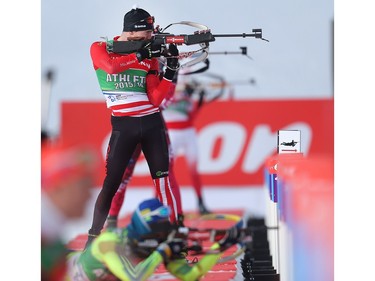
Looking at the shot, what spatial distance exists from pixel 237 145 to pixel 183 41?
31.6 inches

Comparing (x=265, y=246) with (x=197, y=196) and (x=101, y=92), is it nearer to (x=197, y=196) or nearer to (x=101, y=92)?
(x=197, y=196)

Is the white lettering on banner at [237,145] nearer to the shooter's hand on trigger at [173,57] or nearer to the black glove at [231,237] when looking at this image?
the black glove at [231,237]

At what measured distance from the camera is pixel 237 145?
17.6 ft

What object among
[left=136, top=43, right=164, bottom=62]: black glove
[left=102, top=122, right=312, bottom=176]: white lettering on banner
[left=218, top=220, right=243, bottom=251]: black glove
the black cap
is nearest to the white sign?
[left=102, top=122, right=312, bottom=176]: white lettering on banner

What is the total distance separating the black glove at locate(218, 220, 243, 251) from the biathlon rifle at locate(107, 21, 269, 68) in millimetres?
1030

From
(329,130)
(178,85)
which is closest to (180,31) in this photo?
(178,85)

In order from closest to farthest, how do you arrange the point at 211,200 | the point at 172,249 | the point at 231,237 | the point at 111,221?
the point at 172,249
the point at 231,237
the point at 111,221
the point at 211,200

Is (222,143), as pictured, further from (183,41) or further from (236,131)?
(183,41)

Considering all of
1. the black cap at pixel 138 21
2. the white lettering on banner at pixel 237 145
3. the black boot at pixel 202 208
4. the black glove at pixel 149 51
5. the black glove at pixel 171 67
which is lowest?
the black boot at pixel 202 208

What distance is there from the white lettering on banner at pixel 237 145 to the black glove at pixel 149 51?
653 mm

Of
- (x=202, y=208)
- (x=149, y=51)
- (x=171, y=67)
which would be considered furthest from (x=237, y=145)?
(x=149, y=51)

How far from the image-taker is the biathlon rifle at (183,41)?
16.1 feet

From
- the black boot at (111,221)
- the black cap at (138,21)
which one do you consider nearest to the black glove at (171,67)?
the black cap at (138,21)

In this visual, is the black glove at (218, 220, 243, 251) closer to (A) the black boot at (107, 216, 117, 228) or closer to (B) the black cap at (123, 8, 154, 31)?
(A) the black boot at (107, 216, 117, 228)
